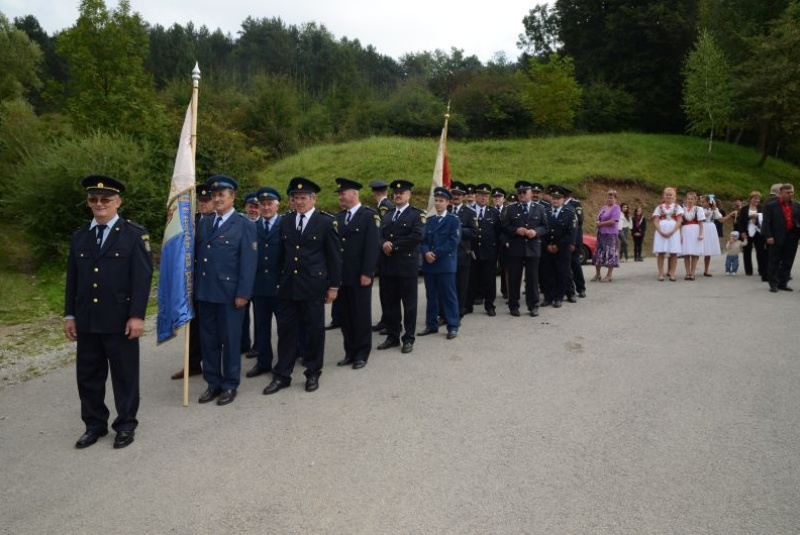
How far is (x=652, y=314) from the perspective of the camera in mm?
9133

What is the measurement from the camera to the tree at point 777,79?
25.3 metres

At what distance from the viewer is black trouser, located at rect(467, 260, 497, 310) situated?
31.3 feet

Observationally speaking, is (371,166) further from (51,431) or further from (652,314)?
(51,431)

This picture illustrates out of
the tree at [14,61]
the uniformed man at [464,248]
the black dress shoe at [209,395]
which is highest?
the tree at [14,61]

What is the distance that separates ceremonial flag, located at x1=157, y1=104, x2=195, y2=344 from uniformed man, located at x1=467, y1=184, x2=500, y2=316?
5037 mm

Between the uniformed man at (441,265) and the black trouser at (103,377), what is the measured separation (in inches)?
170

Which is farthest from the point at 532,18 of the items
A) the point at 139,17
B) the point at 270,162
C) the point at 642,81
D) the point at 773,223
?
the point at 773,223

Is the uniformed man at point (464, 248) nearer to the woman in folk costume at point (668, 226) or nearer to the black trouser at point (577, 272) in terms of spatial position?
the black trouser at point (577, 272)

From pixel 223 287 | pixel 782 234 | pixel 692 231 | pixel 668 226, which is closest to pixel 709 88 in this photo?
pixel 692 231

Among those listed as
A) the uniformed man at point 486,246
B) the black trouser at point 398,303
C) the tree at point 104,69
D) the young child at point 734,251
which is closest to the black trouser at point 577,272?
the uniformed man at point 486,246

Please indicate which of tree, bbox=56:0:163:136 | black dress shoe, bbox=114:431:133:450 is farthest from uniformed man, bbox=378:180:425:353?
tree, bbox=56:0:163:136

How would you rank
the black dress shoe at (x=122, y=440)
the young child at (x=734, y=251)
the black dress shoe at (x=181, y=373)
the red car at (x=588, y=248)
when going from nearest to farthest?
the black dress shoe at (x=122, y=440) < the black dress shoe at (x=181, y=373) < the young child at (x=734, y=251) < the red car at (x=588, y=248)

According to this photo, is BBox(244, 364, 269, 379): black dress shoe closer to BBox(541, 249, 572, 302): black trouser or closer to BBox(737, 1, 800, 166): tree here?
BBox(541, 249, 572, 302): black trouser

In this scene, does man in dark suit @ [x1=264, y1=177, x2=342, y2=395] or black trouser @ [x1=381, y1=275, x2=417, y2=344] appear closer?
man in dark suit @ [x1=264, y1=177, x2=342, y2=395]
